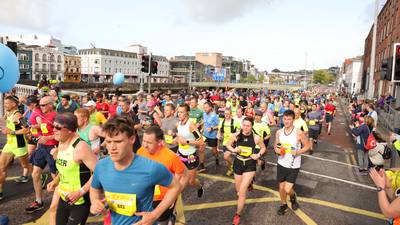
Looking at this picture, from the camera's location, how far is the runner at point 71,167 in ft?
11.4

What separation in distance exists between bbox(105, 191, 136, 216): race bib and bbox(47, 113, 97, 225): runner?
3.23 feet

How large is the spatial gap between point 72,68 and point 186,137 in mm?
88623

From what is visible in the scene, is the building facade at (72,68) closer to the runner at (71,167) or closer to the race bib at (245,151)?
the race bib at (245,151)

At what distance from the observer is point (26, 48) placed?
2771 inches

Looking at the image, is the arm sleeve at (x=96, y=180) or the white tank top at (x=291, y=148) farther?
the white tank top at (x=291, y=148)

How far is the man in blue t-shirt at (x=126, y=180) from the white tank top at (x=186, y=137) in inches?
134

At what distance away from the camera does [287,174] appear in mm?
5629

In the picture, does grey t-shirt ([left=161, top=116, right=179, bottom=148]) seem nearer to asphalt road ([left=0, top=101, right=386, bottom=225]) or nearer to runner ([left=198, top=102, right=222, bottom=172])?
asphalt road ([left=0, top=101, right=386, bottom=225])

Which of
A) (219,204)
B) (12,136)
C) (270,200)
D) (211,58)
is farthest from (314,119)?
(211,58)

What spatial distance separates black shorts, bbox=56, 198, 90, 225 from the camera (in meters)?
3.50

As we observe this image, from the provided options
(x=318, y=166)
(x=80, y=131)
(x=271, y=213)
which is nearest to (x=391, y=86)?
(x=318, y=166)

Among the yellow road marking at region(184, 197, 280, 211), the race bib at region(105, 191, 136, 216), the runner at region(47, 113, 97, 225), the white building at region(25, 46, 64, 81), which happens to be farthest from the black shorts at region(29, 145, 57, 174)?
the white building at region(25, 46, 64, 81)

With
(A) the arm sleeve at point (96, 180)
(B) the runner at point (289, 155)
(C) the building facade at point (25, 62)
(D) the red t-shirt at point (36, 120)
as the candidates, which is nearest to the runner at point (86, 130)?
(D) the red t-shirt at point (36, 120)

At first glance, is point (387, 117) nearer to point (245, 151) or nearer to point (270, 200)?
point (270, 200)
